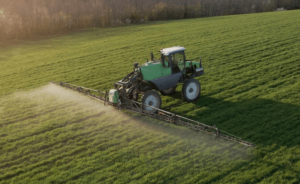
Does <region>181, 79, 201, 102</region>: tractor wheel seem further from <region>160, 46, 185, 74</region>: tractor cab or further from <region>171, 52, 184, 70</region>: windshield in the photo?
<region>171, 52, 184, 70</region>: windshield

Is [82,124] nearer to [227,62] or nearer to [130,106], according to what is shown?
[130,106]

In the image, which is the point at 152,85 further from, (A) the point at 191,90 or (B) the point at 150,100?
(A) the point at 191,90

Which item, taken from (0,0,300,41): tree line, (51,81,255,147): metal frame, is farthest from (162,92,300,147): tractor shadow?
(0,0,300,41): tree line

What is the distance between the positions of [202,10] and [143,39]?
2639cm

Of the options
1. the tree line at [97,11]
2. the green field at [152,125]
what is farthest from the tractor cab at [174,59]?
the tree line at [97,11]

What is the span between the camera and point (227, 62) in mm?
28172

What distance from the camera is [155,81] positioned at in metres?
17.8

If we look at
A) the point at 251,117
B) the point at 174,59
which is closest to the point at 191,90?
the point at 174,59

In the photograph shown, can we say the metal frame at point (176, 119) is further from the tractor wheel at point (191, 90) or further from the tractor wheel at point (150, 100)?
A: the tractor wheel at point (191, 90)

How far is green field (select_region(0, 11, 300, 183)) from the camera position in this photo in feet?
40.7

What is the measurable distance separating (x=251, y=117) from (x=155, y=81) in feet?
18.1

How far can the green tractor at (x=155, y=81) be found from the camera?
1728 centimetres

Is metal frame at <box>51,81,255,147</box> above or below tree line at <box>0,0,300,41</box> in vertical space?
below

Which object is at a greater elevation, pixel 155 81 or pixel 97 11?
pixel 97 11
